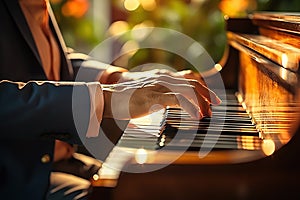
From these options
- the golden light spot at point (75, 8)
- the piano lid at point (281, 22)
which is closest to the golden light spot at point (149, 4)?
the golden light spot at point (75, 8)

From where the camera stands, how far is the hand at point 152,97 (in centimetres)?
132

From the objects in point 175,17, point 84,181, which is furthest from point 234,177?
point 175,17

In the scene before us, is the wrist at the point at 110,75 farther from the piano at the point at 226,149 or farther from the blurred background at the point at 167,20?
the blurred background at the point at 167,20

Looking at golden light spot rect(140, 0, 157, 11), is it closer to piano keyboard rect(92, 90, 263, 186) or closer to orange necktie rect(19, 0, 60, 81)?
orange necktie rect(19, 0, 60, 81)

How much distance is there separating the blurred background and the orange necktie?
2313 mm

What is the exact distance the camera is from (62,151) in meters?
1.94

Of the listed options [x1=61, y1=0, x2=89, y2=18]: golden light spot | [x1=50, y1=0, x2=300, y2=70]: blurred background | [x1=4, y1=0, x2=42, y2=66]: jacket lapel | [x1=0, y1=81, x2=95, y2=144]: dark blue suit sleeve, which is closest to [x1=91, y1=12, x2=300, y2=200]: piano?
[x1=0, y1=81, x2=95, y2=144]: dark blue suit sleeve

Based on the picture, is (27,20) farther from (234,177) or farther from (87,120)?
(234,177)

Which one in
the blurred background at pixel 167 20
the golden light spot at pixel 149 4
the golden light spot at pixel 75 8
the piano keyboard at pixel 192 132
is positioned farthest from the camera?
the golden light spot at pixel 75 8

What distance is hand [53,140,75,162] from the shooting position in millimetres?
1914

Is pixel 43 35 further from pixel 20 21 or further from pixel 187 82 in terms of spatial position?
pixel 187 82

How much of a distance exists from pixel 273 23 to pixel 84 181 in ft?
2.34

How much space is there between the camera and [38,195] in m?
1.64

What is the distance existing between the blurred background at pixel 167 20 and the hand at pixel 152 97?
275 cm
